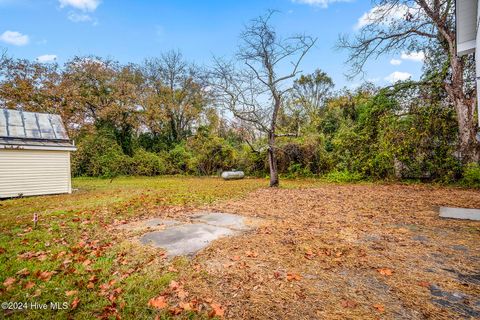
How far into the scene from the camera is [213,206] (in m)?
6.56

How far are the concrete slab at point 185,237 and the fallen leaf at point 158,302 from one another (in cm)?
102

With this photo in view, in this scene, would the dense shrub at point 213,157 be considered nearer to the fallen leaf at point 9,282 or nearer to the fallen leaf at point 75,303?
the fallen leaf at point 9,282

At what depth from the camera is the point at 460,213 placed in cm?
501

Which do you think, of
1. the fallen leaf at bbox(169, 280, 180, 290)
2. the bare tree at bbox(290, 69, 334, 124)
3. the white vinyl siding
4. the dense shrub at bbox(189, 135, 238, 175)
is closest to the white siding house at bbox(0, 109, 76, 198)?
the white vinyl siding

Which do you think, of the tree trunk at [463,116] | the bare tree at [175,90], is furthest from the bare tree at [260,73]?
the bare tree at [175,90]

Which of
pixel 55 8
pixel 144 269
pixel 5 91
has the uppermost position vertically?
pixel 55 8

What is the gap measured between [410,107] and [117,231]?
12.3m

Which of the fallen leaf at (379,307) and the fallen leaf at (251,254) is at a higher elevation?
the fallen leaf at (379,307)

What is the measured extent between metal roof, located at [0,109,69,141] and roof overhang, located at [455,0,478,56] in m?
13.6

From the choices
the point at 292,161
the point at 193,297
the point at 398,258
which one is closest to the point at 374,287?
the point at 398,258

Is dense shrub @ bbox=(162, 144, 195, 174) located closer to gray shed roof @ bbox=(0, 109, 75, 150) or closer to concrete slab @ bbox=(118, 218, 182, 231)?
gray shed roof @ bbox=(0, 109, 75, 150)

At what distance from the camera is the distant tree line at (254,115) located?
10.1 m

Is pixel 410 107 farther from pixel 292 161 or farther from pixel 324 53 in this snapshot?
pixel 292 161

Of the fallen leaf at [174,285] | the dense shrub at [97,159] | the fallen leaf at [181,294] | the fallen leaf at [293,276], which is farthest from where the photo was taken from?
the dense shrub at [97,159]
